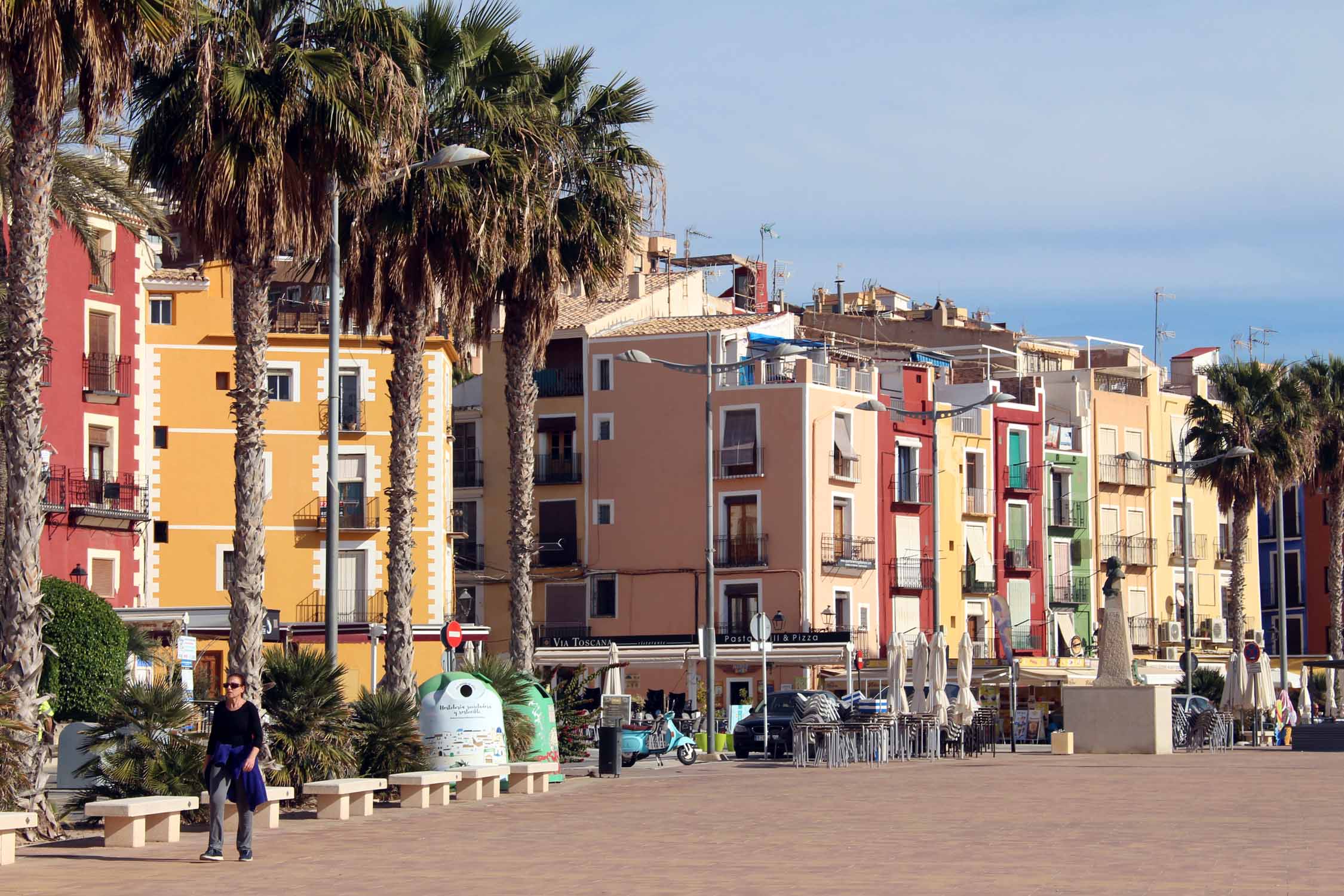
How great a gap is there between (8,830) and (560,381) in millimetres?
54100

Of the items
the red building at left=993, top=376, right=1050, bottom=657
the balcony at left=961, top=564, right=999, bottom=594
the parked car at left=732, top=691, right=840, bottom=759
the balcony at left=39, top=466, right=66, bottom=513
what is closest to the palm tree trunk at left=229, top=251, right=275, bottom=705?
Result: the parked car at left=732, top=691, right=840, bottom=759

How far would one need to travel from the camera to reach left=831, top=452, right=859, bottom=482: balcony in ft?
221

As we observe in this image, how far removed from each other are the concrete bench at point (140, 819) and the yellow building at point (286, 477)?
38828 millimetres

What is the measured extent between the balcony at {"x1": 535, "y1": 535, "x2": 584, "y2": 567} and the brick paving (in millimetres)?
40919

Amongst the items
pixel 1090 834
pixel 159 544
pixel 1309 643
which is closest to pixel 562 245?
pixel 1090 834

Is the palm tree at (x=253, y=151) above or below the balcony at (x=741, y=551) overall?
above

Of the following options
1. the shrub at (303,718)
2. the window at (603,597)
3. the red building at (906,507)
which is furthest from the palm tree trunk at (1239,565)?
the shrub at (303,718)

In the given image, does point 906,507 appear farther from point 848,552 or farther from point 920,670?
point 920,670

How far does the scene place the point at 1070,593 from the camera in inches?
3054

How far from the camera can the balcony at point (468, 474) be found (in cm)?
7044

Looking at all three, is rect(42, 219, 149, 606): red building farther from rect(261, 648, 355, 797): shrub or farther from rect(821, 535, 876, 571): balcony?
rect(261, 648, 355, 797): shrub

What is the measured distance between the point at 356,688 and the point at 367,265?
A: 27912 millimetres

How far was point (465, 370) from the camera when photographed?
233ft

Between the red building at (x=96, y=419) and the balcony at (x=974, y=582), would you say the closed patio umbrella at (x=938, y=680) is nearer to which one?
the red building at (x=96, y=419)
